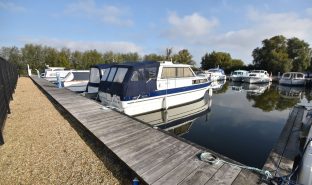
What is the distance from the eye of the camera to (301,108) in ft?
32.0

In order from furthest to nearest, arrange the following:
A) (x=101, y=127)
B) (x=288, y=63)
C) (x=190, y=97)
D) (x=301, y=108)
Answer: (x=288, y=63)
(x=190, y=97)
(x=301, y=108)
(x=101, y=127)

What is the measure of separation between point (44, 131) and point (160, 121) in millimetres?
5188

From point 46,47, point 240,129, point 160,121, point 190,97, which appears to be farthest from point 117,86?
point 46,47

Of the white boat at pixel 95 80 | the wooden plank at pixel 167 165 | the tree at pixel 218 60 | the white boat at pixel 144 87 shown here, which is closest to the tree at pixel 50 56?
the white boat at pixel 95 80

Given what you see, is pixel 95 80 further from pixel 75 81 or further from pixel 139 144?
pixel 139 144

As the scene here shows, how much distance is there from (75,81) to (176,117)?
1099cm

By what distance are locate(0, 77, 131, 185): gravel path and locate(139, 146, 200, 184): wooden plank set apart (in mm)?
473

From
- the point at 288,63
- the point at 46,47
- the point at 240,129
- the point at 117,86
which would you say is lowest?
the point at 240,129

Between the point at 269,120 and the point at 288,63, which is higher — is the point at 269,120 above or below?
below

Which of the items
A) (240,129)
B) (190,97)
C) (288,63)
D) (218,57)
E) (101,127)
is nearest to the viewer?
(101,127)

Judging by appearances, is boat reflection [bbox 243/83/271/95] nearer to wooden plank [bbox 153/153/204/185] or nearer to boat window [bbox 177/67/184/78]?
boat window [bbox 177/67/184/78]

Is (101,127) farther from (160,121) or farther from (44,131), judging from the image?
(160,121)

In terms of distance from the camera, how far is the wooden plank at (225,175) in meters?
3.21

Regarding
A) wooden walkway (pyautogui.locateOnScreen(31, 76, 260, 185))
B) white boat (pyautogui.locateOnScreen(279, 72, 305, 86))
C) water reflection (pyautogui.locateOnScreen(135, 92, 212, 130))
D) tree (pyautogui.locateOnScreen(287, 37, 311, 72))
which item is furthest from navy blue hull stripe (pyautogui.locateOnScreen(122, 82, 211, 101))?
tree (pyautogui.locateOnScreen(287, 37, 311, 72))
